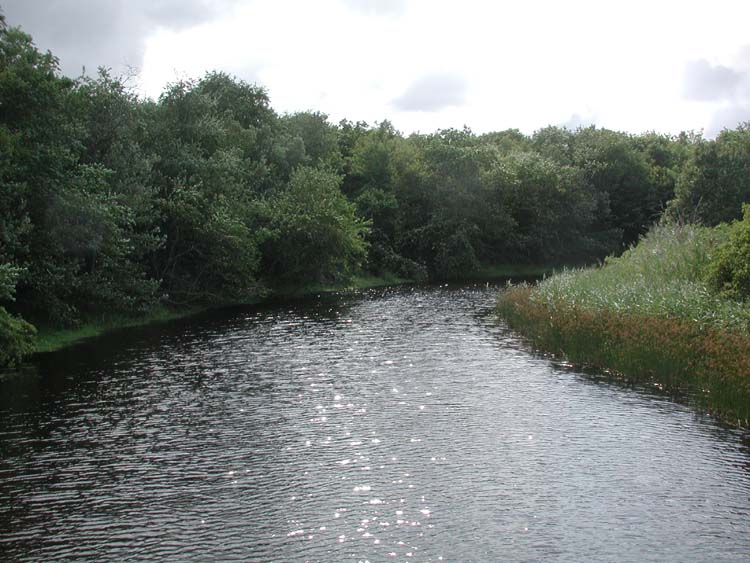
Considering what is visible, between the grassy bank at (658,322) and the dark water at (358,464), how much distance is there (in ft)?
5.14

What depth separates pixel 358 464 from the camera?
18125 millimetres

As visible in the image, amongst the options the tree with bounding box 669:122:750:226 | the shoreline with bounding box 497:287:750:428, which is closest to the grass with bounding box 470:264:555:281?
the tree with bounding box 669:122:750:226

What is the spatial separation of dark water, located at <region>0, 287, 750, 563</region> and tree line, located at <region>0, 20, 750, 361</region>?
782cm

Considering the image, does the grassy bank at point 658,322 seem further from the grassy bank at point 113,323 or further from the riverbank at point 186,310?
the riverbank at point 186,310

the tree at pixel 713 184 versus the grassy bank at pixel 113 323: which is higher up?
the tree at pixel 713 184

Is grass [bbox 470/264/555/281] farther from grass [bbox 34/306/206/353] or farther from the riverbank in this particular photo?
grass [bbox 34/306/206/353]

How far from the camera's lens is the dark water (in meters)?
14.0

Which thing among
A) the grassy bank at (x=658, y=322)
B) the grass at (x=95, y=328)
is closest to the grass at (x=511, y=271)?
the grassy bank at (x=658, y=322)

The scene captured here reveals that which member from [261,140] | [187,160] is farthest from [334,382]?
[261,140]

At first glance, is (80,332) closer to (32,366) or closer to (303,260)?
(32,366)

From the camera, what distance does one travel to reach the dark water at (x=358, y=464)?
14.0m

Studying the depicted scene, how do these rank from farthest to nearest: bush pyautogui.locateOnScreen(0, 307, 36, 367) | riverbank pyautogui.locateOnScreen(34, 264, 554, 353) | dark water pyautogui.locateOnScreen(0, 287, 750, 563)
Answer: riverbank pyautogui.locateOnScreen(34, 264, 554, 353)
bush pyautogui.locateOnScreen(0, 307, 36, 367)
dark water pyautogui.locateOnScreen(0, 287, 750, 563)

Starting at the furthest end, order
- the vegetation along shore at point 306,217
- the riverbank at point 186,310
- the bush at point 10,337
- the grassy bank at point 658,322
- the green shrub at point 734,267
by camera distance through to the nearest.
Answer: the riverbank at point 186,310, the vegetation along shore at point 306,217, the green shrub at point 734,267, the bush at point 10,337, the grassy bank at point 658,322

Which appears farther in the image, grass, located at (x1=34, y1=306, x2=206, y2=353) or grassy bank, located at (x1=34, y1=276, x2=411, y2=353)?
grassy bank, located at (x1=34, y1=276, x2=411, y2=353)
